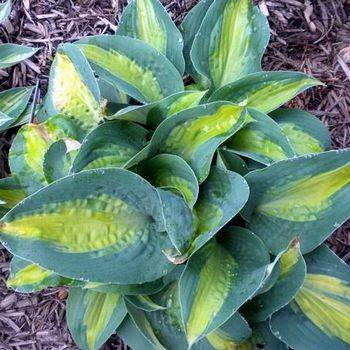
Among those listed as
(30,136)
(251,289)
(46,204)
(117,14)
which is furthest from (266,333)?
(117,14)

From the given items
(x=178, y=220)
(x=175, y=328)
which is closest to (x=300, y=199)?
(x=178, y=220)

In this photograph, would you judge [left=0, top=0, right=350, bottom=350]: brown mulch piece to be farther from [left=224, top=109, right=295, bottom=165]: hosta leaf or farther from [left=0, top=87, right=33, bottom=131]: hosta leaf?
[left=224, top=109, right=295, bottom=165]: hosta leaf

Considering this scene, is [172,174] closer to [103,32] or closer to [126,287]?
[126,287]

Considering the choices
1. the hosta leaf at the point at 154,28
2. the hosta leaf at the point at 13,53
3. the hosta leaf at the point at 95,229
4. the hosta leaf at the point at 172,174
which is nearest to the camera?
the hosta leaf at the point at 95,229

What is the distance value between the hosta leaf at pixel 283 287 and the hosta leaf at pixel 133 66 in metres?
0.46

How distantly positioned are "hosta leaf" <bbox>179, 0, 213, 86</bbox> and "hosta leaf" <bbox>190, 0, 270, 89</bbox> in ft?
0.21

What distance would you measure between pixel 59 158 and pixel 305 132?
56cm

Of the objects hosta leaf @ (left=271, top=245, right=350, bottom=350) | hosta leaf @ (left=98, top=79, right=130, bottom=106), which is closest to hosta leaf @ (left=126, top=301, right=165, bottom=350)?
hosta leaf @ (left=271, top=245, right=350, bottom=350)

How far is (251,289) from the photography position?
3.47 ft

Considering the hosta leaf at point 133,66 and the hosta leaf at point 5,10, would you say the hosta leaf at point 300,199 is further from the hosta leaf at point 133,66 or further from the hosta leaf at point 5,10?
the hosta leaf at point 5,10

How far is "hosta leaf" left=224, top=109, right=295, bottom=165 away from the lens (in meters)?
1.19

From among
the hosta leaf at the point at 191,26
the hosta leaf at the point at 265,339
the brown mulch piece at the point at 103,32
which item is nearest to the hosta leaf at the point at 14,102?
the brown mulch piece at the point at 103,32

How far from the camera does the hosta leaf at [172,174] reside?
113 cm

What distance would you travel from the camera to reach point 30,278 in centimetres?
126
